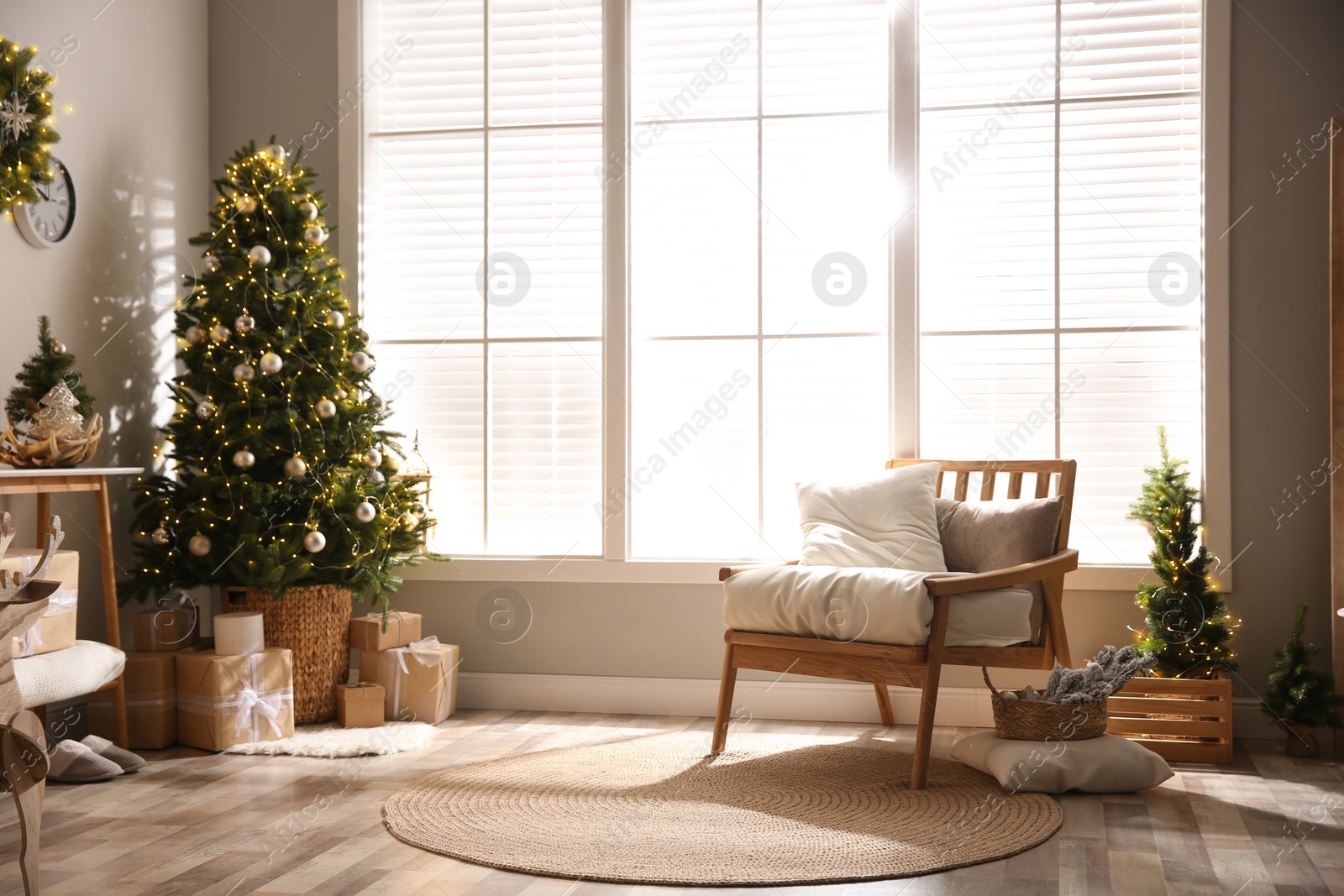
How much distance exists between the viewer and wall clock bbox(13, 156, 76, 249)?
351 centimetres

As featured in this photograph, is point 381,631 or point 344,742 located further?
point 381,631

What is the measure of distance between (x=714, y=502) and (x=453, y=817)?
1.66m

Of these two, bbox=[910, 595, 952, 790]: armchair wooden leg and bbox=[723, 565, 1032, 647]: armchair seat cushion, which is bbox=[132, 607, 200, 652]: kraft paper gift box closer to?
bbox=[723, 565, 1032, 647]: armchair seat cushion

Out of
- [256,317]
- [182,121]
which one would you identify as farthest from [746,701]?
[182,121]

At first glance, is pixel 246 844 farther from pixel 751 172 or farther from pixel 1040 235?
pixel 1040 235

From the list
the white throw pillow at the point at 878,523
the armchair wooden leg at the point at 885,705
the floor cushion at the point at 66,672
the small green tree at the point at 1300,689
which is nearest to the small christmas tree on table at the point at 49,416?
the floor cushion at the point at 66,672

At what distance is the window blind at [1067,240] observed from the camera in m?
3.75

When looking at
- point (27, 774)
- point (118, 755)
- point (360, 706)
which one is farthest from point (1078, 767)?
point (118, 755)

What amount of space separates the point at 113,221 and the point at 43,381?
86 centimetres

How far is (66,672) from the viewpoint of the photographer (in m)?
2.94

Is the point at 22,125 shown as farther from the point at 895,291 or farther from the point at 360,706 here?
the point at 895,291

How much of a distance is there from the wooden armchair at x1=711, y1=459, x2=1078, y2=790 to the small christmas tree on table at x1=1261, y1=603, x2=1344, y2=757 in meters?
0.76

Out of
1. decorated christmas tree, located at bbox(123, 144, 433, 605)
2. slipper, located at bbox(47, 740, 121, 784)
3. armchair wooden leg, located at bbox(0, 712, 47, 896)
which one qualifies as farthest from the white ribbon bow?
armchair wooden leg, located at bbox(0, 712, 47, 896)

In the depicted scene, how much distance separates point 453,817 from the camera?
8.83 ft
